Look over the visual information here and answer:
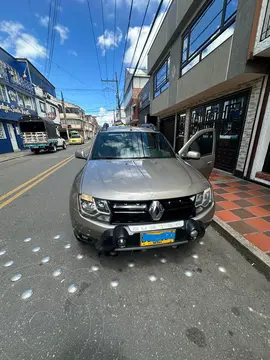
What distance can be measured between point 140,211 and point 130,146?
5.14ft

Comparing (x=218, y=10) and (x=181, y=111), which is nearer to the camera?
(x=218, y=10)

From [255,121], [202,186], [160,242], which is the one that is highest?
[255,121]

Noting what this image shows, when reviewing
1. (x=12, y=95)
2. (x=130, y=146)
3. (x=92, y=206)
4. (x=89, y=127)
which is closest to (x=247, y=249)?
(x=92, y=206)

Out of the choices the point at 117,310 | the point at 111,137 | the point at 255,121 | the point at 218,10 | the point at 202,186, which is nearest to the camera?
the point at 117,310

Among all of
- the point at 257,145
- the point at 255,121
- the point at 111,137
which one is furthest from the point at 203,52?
the point at 111,137

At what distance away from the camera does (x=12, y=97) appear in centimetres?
1656

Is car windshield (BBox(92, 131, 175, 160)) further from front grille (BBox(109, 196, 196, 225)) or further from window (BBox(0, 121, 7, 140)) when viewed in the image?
window (BBox(0, 121, 7, 140))

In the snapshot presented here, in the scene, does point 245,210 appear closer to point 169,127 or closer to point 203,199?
point 203,199

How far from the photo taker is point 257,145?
14.9 ft

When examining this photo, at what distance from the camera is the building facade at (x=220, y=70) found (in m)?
3.91

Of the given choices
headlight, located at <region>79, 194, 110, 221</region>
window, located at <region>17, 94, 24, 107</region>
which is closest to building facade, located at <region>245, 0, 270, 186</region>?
headlight, located at <region>79, 194, 110, 221</region>

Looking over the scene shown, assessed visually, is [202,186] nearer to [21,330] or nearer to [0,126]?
[21,330]

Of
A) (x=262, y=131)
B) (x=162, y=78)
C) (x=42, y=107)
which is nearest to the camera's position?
(x=262, y=131)

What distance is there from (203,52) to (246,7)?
2.11 metres
